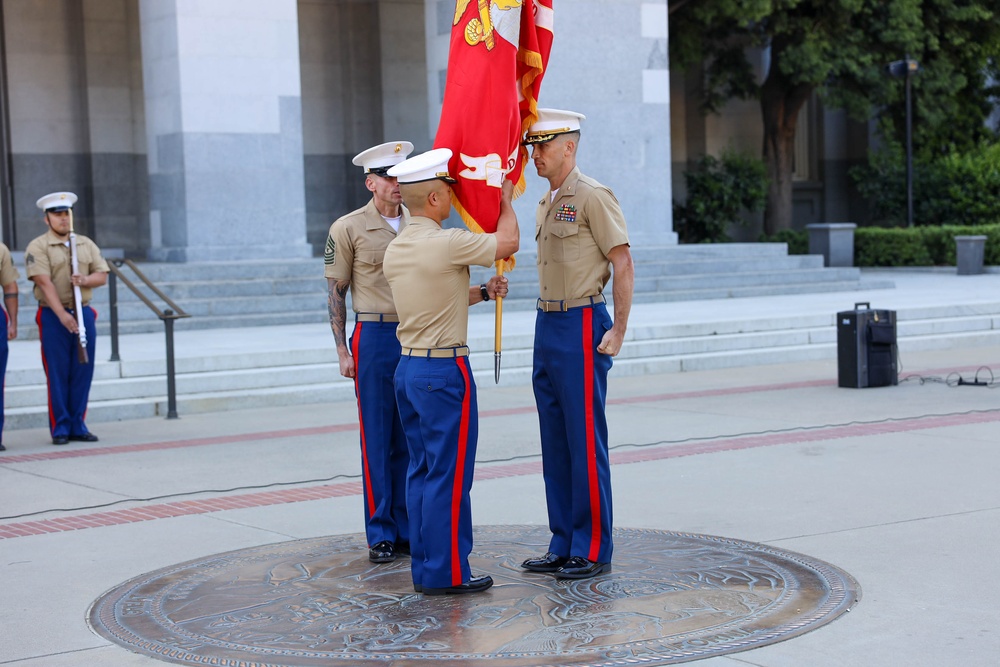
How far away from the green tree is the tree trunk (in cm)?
2

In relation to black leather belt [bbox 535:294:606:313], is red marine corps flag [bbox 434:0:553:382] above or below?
above

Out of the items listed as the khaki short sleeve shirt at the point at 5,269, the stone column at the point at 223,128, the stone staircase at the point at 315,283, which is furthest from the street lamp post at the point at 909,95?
the khaki short sleeve shirt at the point at 5,269

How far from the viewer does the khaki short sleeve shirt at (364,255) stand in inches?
266

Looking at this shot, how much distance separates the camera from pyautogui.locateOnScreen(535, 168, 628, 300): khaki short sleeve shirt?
6070mm

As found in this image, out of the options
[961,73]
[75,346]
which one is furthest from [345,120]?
[75,346]

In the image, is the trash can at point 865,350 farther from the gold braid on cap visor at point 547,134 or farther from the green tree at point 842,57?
the green tree at point 842,57

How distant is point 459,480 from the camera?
575 centimetres

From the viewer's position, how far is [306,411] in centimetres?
1212

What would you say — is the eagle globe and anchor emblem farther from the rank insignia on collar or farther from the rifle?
→ the rifle

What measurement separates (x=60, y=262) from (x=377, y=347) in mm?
4821

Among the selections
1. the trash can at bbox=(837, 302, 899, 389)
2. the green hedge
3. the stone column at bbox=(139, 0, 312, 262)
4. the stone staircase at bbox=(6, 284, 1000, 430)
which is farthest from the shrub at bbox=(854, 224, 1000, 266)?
the trash can at bbox=(837, 302, 899, 389)

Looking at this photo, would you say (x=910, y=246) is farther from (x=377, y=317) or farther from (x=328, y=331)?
(x=377, y=317)

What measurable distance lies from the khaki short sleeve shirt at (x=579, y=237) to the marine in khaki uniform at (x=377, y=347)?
87 centimetres

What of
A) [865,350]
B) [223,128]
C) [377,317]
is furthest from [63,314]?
[223,128]
